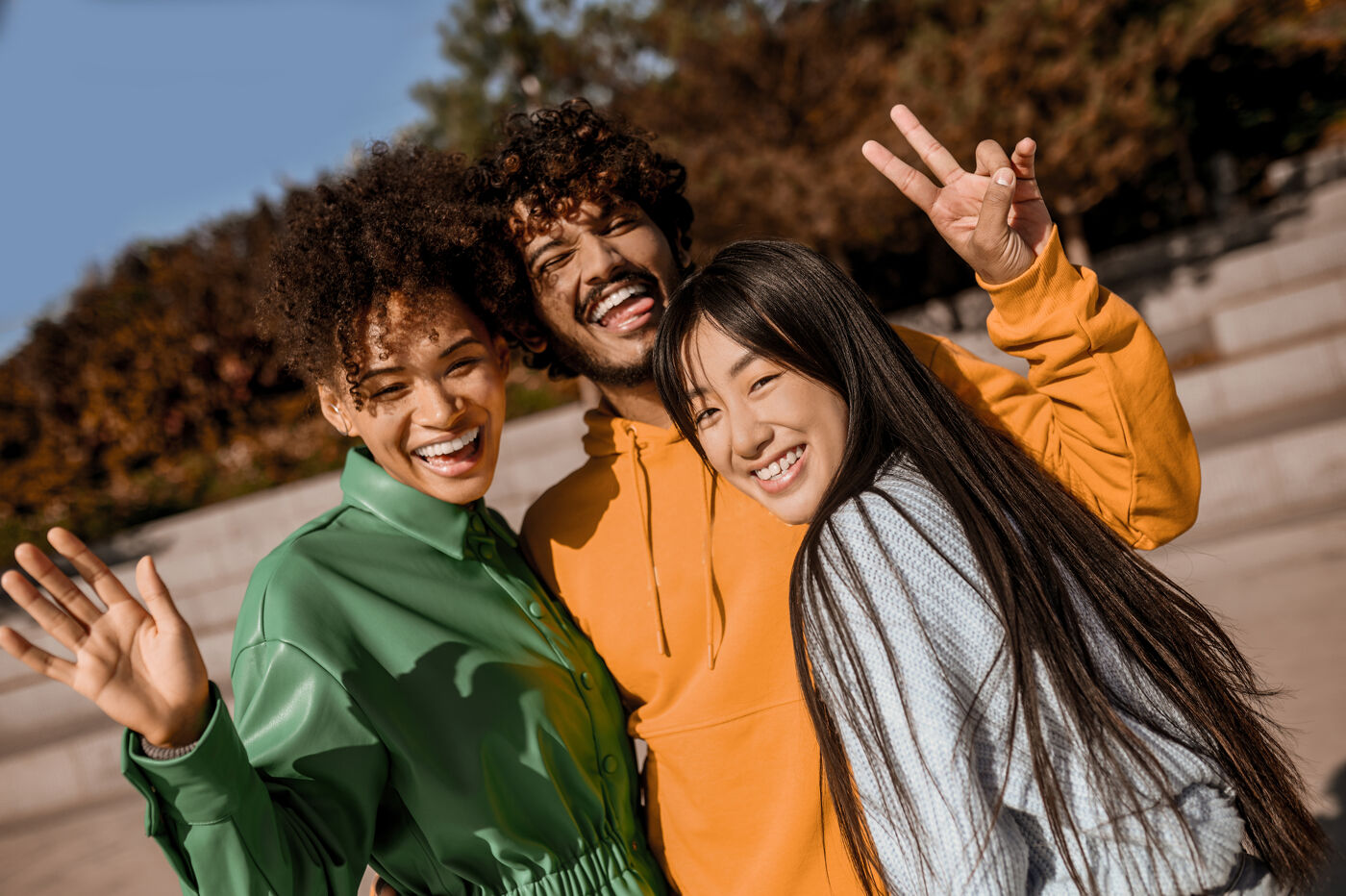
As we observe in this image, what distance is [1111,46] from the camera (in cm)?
773

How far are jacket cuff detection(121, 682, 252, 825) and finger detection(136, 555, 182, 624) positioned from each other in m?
0.11

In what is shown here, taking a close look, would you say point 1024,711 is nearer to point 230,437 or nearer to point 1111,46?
point 1111,46

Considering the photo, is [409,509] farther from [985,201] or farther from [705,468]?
[985,201]

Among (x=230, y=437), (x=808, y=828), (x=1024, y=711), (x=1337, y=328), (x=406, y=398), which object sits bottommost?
(x=1337, y=328)

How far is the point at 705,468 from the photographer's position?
6.39 ft

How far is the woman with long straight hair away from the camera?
1.17m

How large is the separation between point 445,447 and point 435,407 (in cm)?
9

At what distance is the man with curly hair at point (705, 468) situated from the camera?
5.11 ft

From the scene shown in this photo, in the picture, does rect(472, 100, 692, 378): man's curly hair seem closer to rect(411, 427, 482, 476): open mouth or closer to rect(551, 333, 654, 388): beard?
rect(551, 333, 654, 388): beard

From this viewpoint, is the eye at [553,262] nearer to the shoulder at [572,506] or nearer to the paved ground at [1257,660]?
the shoulder at [572,506]

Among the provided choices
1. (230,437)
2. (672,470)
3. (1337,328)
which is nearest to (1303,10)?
(1337,328)

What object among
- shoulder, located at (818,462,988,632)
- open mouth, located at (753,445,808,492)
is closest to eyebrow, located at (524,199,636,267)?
open mouth, located at (753,445,808,492)

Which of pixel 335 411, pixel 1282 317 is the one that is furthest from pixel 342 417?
pixel 1282 317

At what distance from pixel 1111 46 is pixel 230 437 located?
31.3 feet
